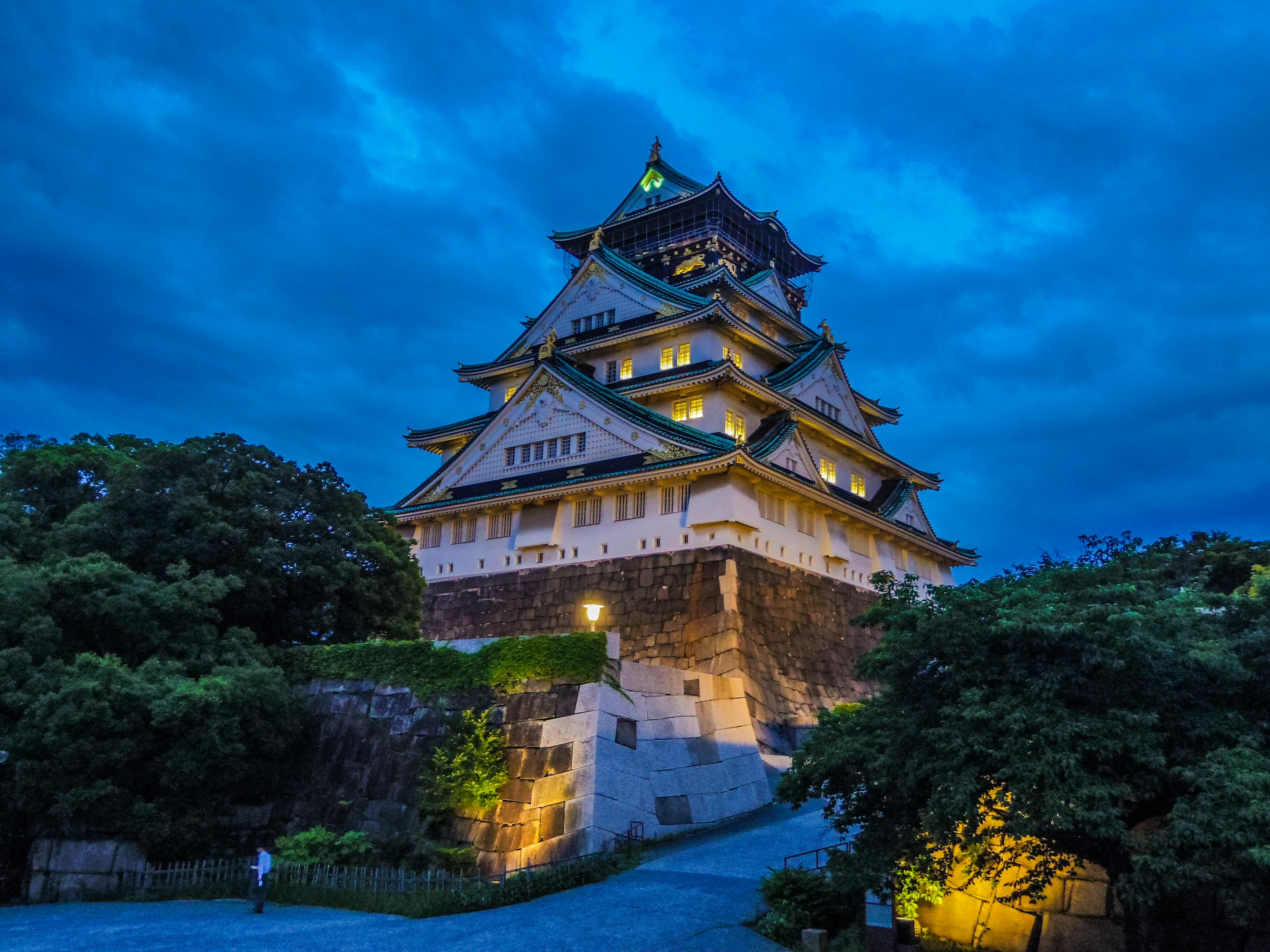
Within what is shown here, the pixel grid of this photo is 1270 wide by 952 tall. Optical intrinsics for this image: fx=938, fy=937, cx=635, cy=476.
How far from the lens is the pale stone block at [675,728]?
64.2ft

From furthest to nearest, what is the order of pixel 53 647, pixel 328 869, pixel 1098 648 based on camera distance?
pixel 53 647 < pixel 328 869 < pixel 1098 648

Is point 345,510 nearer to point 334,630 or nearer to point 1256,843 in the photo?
point 334,630

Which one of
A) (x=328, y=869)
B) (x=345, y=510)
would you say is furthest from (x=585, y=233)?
(x=328, y=869)

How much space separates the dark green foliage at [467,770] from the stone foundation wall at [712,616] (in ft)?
23.3

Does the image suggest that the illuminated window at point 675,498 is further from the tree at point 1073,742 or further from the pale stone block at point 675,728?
the tree at point 1073,742

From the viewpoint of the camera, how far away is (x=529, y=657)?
1927cm

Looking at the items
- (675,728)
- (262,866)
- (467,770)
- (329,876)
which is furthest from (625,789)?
(262,866)

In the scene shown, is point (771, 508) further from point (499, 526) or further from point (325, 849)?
point (325, 849)

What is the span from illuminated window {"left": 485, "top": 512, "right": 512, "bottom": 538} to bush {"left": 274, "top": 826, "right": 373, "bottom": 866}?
14.8 metres

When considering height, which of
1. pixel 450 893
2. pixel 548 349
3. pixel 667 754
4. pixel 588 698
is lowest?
pixel 450 893

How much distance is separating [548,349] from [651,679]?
50.5ft

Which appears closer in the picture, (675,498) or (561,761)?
(561,761)

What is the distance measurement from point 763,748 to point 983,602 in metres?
12.9

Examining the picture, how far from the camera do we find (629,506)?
1164 inches
